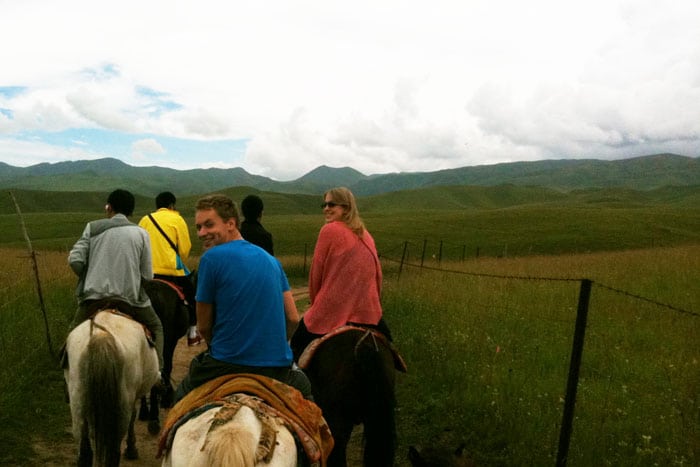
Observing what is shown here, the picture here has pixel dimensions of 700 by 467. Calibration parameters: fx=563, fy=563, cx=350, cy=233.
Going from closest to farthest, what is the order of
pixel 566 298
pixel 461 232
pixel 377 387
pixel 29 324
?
pixel 377 387 → pixel 29 324 → pixel 566 298 → pixel 461 232

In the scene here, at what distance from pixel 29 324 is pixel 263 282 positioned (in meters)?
7.58

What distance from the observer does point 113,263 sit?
19.2ft

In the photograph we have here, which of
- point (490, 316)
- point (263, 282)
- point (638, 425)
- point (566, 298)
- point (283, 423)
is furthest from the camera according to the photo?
point (566, 298)

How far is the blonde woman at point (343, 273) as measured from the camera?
4.76 meters

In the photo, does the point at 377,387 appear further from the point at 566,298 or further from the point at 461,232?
the point at 461,232

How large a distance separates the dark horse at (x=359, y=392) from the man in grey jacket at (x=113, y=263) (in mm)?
2488

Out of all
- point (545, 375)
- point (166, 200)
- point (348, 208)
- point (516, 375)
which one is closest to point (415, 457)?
point (348, 208)

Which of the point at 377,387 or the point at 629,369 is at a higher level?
the point at 377,387

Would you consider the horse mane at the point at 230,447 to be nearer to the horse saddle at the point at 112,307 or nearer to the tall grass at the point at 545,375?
the horse saddle at the point at 112,307

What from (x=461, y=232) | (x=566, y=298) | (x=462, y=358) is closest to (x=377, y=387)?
(x=462, y=358)

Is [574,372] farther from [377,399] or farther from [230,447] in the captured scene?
[230,447]

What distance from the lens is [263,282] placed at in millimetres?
3639

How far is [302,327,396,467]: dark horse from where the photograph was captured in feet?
14.6

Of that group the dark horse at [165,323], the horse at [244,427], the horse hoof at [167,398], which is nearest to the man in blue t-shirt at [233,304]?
the horse at [244,427]
